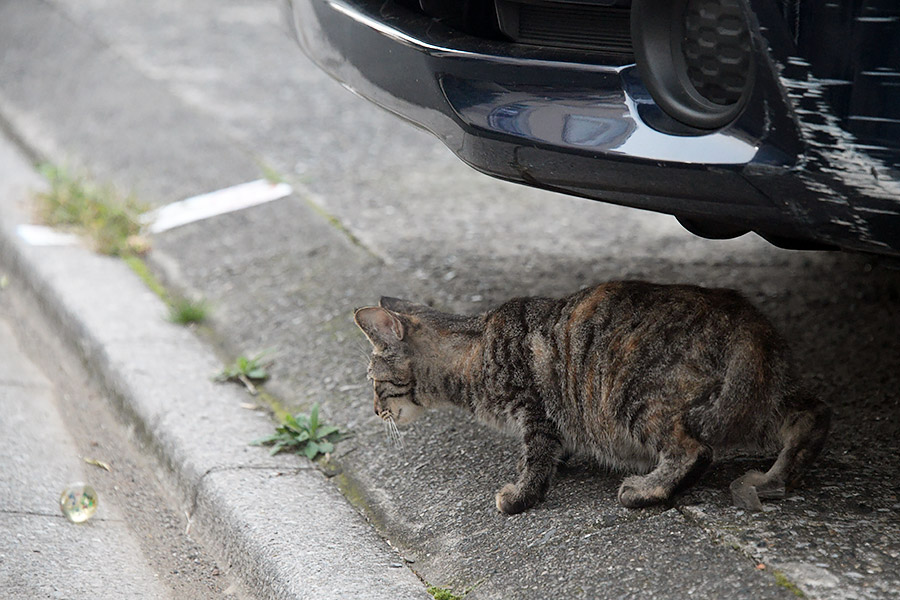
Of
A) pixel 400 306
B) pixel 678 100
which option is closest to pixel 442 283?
pixel 400 306

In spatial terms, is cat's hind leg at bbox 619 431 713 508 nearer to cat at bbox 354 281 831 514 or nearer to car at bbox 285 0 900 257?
cat at bbox 354 281 831 514

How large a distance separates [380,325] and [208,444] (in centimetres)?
62

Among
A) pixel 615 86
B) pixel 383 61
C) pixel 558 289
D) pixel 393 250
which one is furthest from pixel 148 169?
pixel 615 86

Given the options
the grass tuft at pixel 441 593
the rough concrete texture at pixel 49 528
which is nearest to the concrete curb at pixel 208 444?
the grass tuft at pixel 441 593

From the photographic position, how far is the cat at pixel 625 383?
2.32 meters

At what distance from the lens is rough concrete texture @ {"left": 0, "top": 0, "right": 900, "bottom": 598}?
221 centimetres

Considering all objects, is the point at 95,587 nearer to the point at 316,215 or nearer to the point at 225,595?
the point at 225,595

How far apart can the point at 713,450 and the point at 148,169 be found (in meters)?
3.25

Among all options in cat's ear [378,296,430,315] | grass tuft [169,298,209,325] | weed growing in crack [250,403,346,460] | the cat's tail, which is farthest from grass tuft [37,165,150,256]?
the cat's tail

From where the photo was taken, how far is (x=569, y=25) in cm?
228

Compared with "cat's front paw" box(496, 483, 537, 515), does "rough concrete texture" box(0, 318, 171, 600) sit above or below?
below

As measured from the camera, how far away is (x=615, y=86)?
2137mm

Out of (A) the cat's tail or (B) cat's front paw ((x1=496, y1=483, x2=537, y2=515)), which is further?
(B) cat's front paw ((x1=496, y1=483, x2=537, y2=515))

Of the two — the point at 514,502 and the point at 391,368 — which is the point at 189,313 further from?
the point at 514,502
